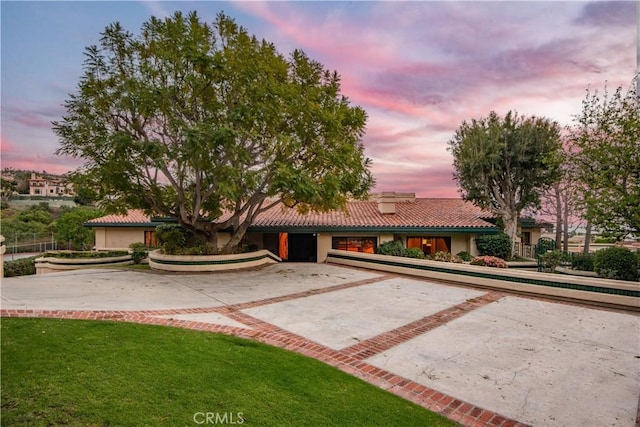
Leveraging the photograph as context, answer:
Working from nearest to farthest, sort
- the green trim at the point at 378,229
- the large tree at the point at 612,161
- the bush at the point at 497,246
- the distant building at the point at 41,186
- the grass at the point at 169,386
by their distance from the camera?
1. the grass at the point at 169,386
2. the large tree at the point at 612,161
3. the bush at the point at 497,246
4. the green trim at the point at 378,229
5. the distant building at the point at 41,186

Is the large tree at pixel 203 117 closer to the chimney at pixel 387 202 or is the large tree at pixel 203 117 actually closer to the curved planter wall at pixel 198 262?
the curved planter wall at pixel 198 262

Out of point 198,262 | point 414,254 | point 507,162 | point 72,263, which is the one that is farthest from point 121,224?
point 507,162

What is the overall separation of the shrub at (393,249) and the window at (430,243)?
5.27ft

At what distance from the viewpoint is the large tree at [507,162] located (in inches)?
795

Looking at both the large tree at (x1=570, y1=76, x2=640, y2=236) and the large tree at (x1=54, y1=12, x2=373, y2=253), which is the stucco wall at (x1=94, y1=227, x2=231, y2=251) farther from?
the large tree at (x1=570, y1=76, x2=640, y2=236)

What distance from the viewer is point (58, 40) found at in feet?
35.5

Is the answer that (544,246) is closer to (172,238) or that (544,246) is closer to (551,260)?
(551,260)

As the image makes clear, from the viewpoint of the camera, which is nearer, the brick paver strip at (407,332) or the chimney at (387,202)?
the brick paver strip at (407,332)

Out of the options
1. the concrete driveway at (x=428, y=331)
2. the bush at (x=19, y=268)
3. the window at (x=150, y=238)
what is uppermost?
the window at (x=150, y=238)

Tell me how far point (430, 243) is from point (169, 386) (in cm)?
1857

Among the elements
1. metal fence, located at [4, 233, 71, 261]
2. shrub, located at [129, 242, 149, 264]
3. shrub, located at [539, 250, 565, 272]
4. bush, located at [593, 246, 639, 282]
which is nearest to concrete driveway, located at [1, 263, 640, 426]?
bush, located at [593, 246, 639, 282]

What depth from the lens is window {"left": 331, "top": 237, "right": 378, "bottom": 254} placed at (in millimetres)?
20219

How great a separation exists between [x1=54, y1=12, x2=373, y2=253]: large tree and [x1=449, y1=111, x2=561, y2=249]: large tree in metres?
10.4

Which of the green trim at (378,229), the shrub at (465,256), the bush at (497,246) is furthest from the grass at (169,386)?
the bush at (497,246)
